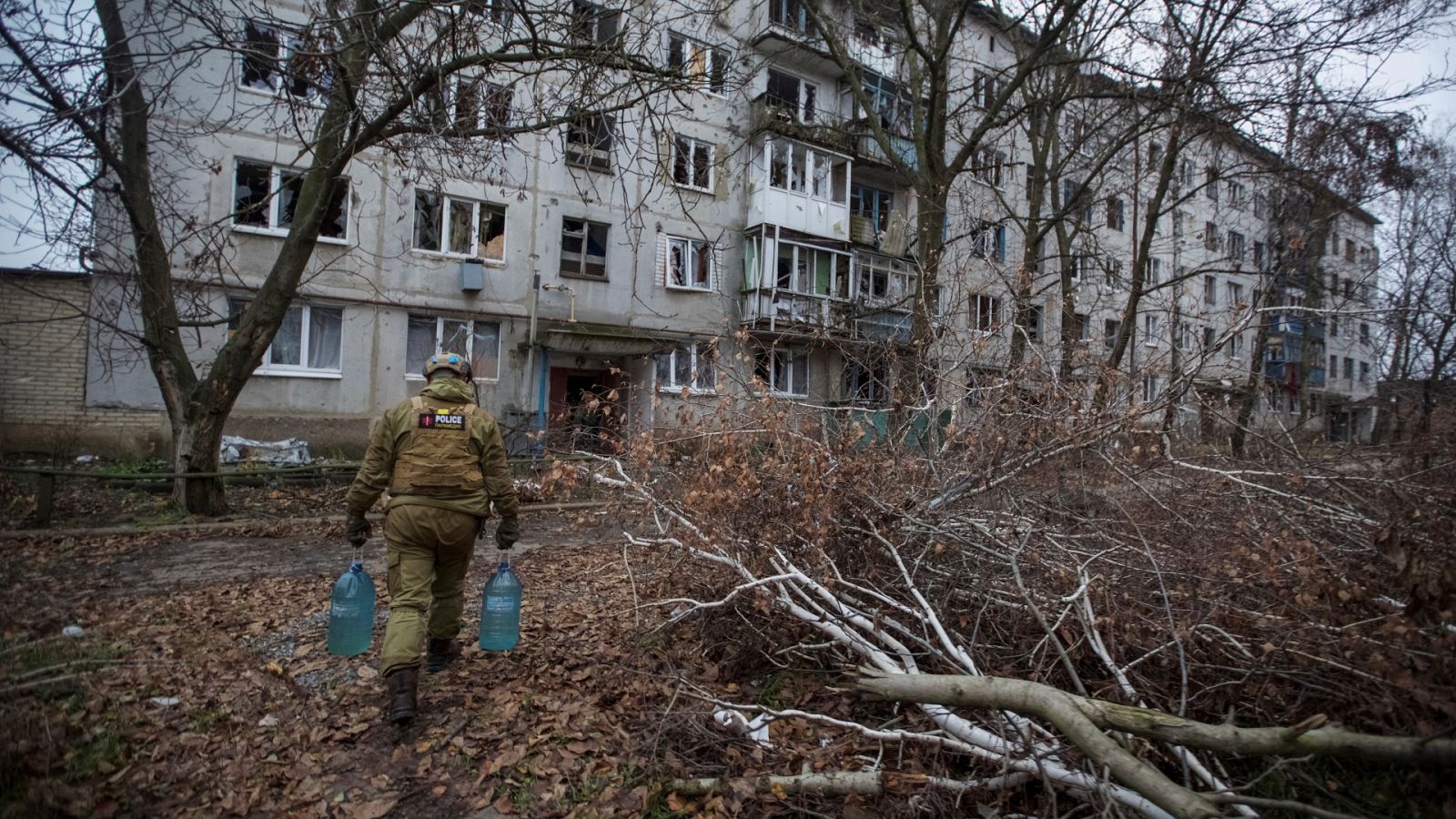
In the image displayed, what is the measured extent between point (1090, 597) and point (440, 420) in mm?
3495

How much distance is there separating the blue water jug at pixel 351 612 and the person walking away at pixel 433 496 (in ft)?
0.79

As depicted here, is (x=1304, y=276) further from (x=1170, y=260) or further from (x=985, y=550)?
(x=1170, y=260)

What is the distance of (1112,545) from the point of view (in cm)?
442

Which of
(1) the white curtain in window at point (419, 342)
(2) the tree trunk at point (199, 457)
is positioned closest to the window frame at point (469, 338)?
(1) the white curtain in window at point (419, 342)

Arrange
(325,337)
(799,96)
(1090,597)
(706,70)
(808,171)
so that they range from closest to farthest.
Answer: (1090,597), (706,70), (325,337), (808,171), (799,96)

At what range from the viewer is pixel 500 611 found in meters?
4.38

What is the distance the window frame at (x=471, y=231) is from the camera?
16.2m

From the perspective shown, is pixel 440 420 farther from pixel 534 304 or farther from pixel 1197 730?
pixel 534 304

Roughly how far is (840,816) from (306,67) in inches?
256

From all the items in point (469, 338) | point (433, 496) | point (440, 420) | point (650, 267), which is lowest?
point (433, 496)

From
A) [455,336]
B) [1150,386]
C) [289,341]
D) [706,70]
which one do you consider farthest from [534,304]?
[1150,386]

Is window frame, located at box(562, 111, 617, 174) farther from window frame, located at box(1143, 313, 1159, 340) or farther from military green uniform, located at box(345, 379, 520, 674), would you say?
window frame, located at box(1143, 313, 1159, 340)

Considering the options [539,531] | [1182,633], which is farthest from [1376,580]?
[539,531]

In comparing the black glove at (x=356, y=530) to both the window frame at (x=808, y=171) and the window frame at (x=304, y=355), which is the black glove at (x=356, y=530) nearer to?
the window frame at (x=304, y=355)
